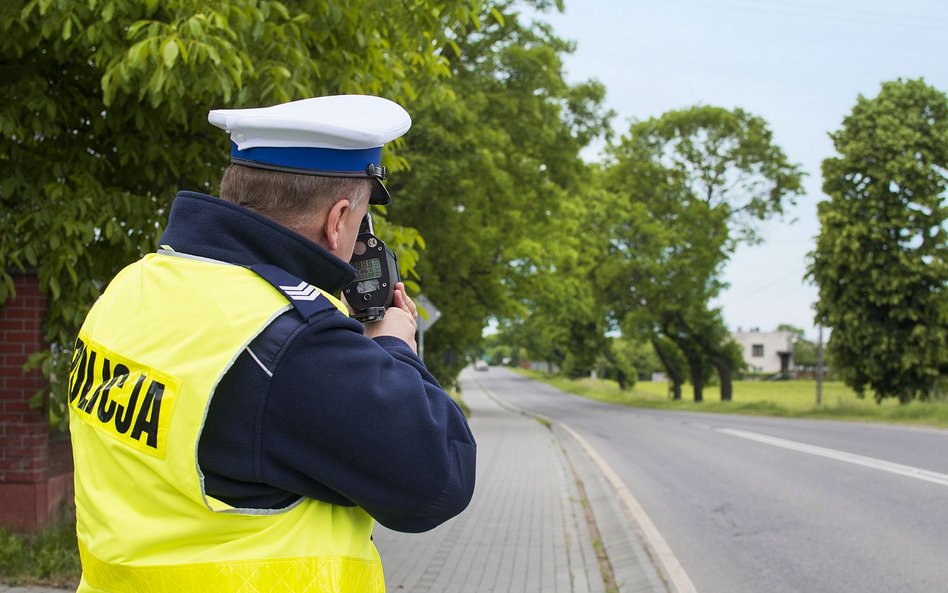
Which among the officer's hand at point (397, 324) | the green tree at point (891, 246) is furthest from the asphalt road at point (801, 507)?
the green tree at point (891, 246)

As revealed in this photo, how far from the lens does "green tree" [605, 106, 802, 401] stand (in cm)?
4059

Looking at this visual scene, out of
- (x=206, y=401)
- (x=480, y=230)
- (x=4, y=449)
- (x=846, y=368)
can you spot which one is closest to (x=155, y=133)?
(x=4, y=449)

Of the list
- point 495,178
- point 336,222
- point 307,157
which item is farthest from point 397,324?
point 495,178

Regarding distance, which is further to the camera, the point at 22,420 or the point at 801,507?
the point at 801,507

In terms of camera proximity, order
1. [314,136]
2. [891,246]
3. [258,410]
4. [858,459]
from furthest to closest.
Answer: [891,246] < [858,459] < [314,136] < [258,410]

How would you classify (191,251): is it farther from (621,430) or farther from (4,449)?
→ (621,430)

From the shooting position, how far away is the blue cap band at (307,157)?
1675 millimetres

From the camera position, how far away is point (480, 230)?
20.2m

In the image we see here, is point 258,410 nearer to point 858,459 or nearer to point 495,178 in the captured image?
point 858,459

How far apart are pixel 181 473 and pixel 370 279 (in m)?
0.57

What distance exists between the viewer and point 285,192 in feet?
5.53

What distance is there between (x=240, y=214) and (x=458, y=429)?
53 centimetres

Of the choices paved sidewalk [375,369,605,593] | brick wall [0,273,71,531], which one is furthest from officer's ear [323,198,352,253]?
brick wall [0,273,71,531]

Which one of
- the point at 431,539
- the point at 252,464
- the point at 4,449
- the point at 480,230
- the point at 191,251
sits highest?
the point at 480,230
